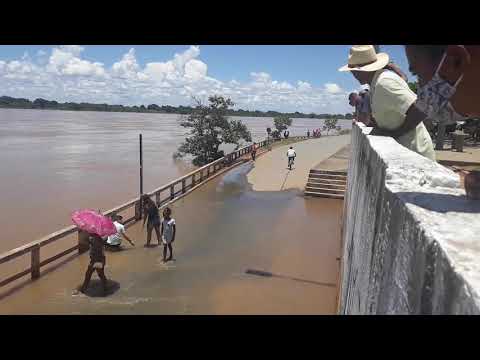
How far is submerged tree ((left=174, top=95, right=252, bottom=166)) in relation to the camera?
27172 mm

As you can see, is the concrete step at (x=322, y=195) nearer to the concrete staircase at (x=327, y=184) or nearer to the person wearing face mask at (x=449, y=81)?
the concrete staircase at (x=327, y=184)

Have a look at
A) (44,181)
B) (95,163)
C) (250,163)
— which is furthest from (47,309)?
(95,163)

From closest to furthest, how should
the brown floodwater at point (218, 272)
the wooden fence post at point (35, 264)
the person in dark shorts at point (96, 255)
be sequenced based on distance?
the brown floodwater at point (218, 272) < the person in dark shorts at point (96, 255) < the wooden fence post at point (35, 264)

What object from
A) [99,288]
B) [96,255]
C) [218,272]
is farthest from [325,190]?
[96,255]

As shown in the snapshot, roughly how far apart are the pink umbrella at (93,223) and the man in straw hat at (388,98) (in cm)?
578

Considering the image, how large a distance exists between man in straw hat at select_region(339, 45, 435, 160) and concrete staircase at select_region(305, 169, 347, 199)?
13653 mm

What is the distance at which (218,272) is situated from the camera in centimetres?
922

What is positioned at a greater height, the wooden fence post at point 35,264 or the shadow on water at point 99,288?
the wooden fence post at point 35,264

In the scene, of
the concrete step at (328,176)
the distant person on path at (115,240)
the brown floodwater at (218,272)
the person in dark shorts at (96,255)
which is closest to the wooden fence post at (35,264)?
the brown floodwater at (218,272)

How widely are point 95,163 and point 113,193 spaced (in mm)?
11824

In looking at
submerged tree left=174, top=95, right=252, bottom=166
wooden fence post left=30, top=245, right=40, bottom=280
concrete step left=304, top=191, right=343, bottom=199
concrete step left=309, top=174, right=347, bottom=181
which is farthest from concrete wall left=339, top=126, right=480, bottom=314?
submerged tree left=174, top=95, right=252, bottom=166

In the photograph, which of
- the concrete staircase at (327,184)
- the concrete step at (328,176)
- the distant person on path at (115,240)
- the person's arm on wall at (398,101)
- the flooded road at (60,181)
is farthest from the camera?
the concrete step at (328,176)

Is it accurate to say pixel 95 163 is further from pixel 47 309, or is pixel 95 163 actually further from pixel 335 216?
pixel 47 309

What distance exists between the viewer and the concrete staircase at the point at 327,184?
17.2m
